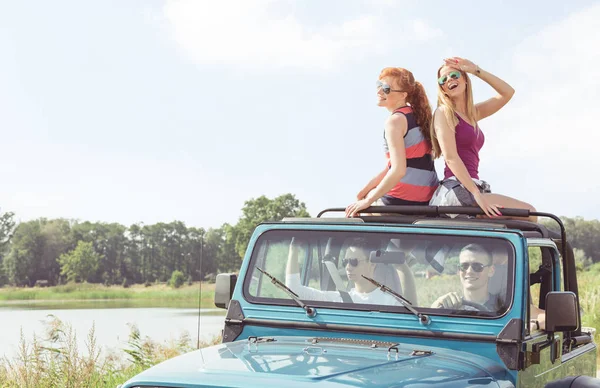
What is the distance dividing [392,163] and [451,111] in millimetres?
564

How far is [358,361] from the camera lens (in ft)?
14.3

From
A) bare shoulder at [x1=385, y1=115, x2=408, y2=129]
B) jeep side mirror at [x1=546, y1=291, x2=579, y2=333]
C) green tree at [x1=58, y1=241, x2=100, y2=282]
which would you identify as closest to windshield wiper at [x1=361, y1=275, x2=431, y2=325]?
jeep side mirror at [x1=546, y1=291, x2=579, y2=333]

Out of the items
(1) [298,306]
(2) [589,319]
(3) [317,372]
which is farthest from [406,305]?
(2) [589,319]

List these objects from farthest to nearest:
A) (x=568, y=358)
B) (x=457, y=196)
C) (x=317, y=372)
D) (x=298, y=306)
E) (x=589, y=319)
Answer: (x=589, y=319)
(x=457, y=196)
(x=568, y=358)
(x=298, y=306)
(x=317, y=372)

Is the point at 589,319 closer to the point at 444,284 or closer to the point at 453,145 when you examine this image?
the point at 453,145

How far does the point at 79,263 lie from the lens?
204ft

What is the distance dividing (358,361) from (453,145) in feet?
7.90

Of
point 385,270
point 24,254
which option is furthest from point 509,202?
point 24,254

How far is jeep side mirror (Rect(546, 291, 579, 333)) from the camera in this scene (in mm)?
4746

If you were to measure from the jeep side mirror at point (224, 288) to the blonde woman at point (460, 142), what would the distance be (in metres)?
1.64

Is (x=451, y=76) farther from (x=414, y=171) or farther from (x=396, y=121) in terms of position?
(x=414, y=171)

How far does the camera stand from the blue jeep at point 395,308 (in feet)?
14.4

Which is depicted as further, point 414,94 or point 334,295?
point 414,94

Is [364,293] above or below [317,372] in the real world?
above
